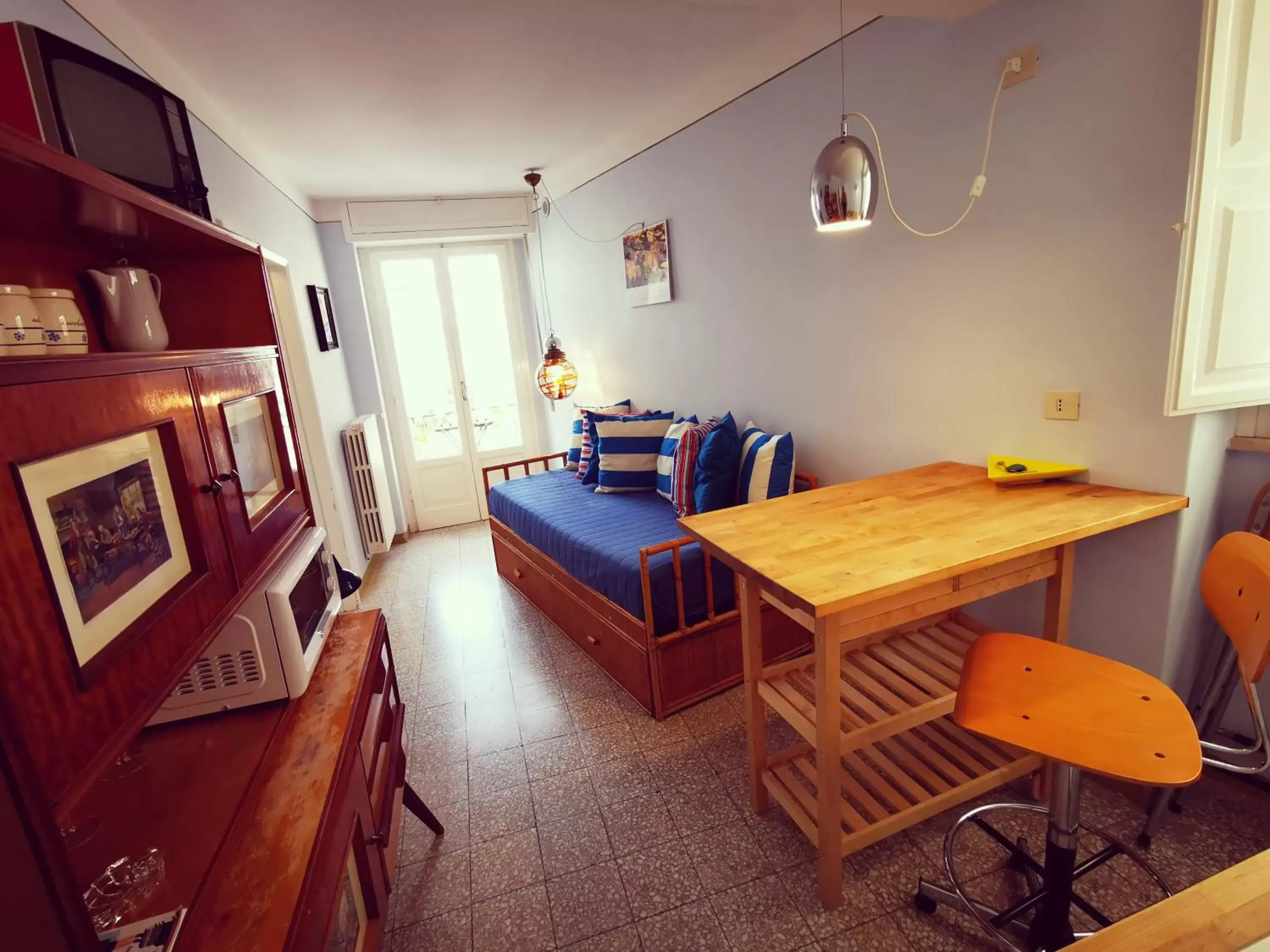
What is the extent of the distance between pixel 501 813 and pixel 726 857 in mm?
759

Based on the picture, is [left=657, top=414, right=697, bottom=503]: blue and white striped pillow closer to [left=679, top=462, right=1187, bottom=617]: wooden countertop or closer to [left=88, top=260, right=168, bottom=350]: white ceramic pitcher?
[left=679, top=462, right=1187, bottom=617]: wooden countertop

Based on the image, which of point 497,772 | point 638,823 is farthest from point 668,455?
point 638,823

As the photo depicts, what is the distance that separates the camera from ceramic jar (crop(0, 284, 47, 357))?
2.56 feet

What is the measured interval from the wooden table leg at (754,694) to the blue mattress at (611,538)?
21.4 inches

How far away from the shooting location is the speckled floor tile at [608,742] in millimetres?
2234

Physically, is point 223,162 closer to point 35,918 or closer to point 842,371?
point 842,371

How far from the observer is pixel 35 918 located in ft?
1.92

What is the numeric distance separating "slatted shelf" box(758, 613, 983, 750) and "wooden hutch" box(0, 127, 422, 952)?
1094 millimetres

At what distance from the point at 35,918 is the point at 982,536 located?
1736mm

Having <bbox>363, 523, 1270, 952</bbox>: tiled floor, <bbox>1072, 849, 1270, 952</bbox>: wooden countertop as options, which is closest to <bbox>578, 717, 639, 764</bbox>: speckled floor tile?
<bbox>363, 523, 1270, 952</bbox>: tiled floor

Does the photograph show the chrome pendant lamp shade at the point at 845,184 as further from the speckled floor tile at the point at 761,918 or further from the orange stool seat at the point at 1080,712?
the speckled floor tile at the point at 761,918

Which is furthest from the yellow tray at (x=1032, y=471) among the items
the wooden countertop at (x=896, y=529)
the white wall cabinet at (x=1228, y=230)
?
the white wall cabinet at (x=1228, y=230)

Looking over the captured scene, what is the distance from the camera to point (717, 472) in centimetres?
283

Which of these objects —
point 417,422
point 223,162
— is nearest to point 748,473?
point 223,162
